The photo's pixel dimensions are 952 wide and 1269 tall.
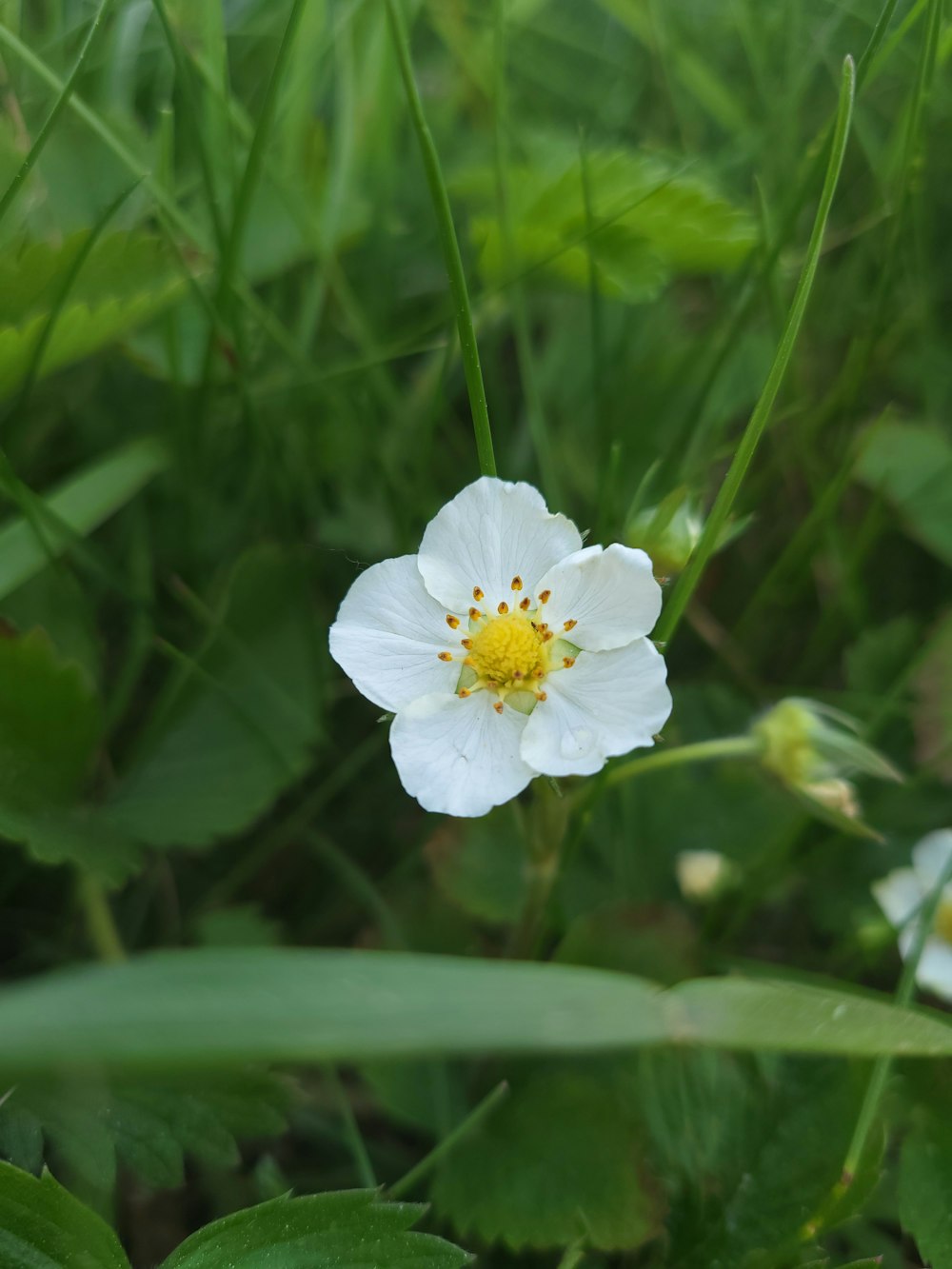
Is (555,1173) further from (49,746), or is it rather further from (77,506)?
(77,506)

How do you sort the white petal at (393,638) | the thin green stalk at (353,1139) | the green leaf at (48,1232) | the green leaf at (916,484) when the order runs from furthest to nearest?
the green leaf at (916,484) → the thin green stalk at (353,1139) → the white petal at (393,638) → the green leaf at (48,1232)

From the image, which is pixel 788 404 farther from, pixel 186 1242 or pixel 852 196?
pixel 186 1242

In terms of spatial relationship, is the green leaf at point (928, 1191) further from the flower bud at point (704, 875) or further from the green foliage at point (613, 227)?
the green foliage at point (613, 227)

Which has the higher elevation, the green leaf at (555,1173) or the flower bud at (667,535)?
the flower bud at (667,535)

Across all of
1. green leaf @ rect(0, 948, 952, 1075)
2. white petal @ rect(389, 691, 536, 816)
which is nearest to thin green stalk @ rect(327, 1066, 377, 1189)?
white petal @ rect(389, 691, 536, 816)

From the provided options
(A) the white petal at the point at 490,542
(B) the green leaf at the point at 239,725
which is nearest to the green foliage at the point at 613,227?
(A) the white petal at the point at 490,542

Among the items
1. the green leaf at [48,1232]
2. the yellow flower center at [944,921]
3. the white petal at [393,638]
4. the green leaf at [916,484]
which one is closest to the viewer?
the green leaf at [48,1232]

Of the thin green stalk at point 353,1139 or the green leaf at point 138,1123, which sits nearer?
the green leaf at point 138,1123

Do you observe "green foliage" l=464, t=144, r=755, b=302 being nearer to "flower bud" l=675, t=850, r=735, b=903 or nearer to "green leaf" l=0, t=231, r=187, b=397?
"green leaf" l=0, t=231, r=187, b=397
